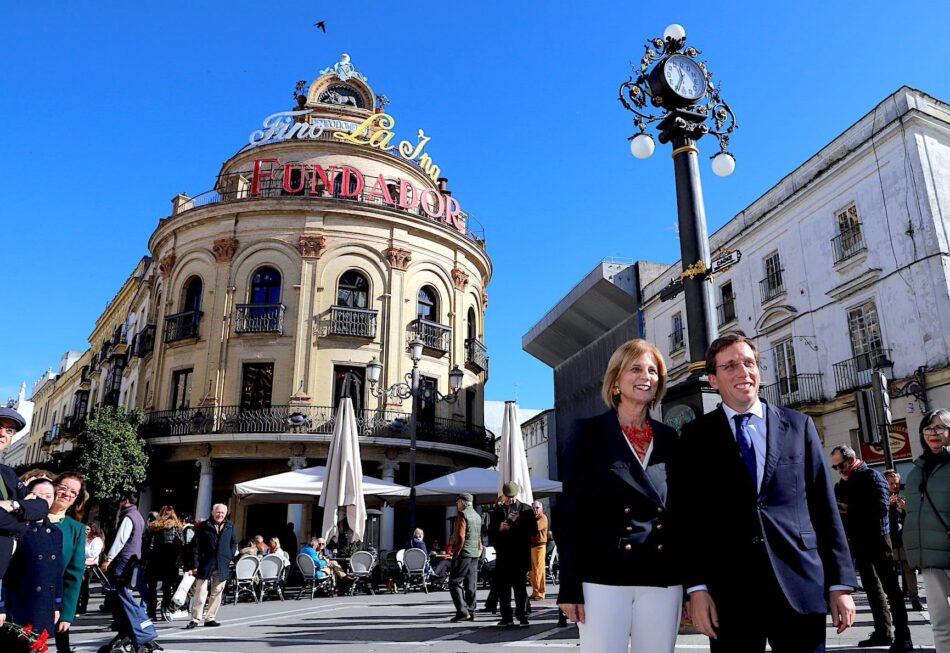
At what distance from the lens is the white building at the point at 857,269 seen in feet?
60.4

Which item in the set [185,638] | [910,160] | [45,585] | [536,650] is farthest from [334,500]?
[910,160]

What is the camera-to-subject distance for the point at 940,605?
432 cm

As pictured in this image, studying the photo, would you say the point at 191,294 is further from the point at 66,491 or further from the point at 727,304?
the point at 66,491

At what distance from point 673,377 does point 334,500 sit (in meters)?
18.4

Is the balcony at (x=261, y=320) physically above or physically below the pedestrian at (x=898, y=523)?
above

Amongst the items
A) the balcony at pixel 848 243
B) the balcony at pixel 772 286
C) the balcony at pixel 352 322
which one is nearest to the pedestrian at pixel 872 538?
the balcony at pixel 848 243

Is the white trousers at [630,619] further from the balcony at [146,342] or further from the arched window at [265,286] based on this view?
the balcony at [146,342]

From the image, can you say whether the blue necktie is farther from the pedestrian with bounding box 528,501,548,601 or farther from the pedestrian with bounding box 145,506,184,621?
the pedestrian with bounding box 145,506,184,621

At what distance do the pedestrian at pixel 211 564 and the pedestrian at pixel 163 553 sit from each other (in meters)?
1.30

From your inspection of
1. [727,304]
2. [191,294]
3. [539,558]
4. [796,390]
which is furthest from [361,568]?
[727,304]

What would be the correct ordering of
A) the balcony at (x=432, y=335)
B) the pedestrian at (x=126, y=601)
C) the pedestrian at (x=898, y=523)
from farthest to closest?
the balcony at (x=432, y=335), the pedestrian at (x=898, y=523), the pedestrian at (x=126, y=601)

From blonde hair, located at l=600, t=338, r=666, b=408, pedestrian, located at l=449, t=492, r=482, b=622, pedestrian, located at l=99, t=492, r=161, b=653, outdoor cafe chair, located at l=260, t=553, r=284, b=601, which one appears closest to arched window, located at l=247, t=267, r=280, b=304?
outdoor cafe chair, located at l=260, t=553, r=284, b=601

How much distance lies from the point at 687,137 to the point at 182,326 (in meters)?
22.4

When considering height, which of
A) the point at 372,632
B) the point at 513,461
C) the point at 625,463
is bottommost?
the point at 372,632
